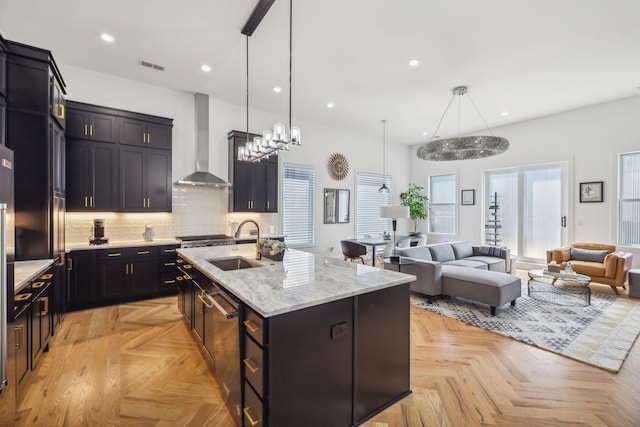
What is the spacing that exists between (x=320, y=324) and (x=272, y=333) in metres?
0.30

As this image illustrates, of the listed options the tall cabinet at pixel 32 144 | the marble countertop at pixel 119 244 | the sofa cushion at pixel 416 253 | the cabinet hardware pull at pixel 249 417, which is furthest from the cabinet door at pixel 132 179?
the sofa cushion at pixel 416 253

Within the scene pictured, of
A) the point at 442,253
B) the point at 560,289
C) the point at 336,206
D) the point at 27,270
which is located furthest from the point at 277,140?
the point at 560,289

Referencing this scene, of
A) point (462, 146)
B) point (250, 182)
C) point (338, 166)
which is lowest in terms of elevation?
point (250, 182)

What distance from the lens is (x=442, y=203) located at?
27.4ft

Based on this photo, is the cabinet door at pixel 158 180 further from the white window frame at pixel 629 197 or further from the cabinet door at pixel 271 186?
the white window frame at pixel 629 197

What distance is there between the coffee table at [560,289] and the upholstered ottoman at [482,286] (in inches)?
30.5

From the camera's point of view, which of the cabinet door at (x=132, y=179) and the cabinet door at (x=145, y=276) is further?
the cabinet door at (x=132, y=179)

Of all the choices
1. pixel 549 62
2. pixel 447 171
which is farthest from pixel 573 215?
pixel 549 62

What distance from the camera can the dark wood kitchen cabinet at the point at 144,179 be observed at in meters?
4.30

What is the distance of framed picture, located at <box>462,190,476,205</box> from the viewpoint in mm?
7594

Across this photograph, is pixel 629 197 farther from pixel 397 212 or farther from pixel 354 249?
pixel 354 249

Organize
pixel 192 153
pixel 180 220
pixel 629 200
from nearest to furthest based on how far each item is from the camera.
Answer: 1. pixel 180 220
2. pixel 192 153
3. pixel 629 200

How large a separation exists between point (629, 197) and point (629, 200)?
57 millimetres

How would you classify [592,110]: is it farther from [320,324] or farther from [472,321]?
[320,324]
